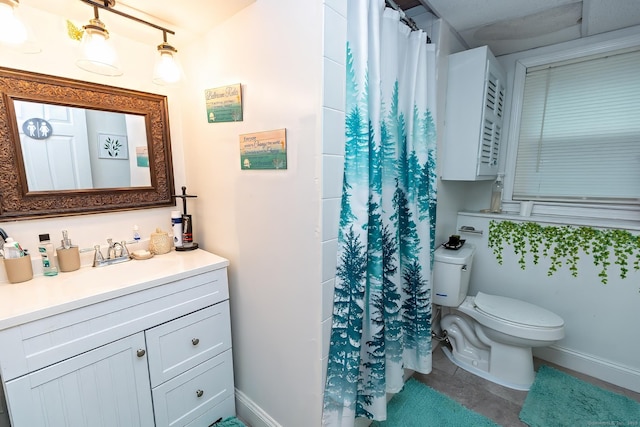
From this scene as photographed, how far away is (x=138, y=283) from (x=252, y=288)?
1.54 feet

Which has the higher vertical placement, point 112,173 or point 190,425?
point 112,173

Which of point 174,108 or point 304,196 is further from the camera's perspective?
point 174,108

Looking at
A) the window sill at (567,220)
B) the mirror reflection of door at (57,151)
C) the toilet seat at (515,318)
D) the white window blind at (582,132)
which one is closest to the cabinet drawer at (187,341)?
the mirror reflection of door at (57,151)

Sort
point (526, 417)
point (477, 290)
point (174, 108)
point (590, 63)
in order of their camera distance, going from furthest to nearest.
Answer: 1. point (477, 290)
2. point (590, 63)
3. point (174, 108)
4. point (526, 417)

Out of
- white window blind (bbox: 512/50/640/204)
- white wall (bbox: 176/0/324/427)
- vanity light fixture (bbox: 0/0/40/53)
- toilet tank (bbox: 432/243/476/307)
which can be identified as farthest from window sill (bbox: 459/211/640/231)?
vanity light fixture (bbox: 0/0/40/53)

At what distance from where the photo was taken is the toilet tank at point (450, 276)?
5.82ft

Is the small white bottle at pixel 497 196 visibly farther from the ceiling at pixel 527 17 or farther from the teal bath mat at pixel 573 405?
the teal bath mat at pixel 573 405

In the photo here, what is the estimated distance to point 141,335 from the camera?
3.64ft

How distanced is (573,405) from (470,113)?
5.87 ft

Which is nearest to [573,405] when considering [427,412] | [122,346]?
[427,412]

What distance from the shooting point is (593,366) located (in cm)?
178

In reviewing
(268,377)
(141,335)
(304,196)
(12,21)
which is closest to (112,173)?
(12,21)

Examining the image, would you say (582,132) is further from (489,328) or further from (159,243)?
(159,243)

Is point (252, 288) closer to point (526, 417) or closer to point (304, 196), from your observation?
point (304, 196)
